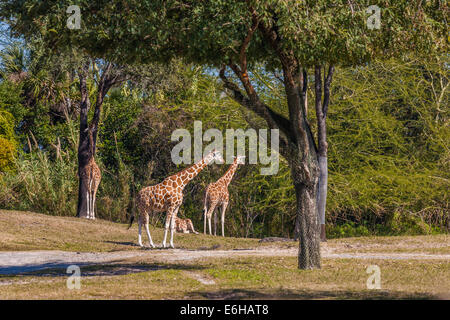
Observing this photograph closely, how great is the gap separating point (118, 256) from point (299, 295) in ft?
26.9

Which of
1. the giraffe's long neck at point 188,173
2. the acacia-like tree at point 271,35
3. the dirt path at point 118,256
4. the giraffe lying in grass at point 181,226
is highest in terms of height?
the acacia-like tree at point 271,35

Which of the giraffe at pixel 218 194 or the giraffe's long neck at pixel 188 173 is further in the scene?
the giraffe at pixel 218 194

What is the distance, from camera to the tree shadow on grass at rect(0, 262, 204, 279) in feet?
45.6

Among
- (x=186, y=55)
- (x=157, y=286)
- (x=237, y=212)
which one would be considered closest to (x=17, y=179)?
(x=237, y=212)

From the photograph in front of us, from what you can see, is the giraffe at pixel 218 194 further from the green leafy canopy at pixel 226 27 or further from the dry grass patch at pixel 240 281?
the green leafy canopy at pixel 226 27

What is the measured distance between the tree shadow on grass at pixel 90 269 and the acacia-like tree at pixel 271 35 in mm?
3130

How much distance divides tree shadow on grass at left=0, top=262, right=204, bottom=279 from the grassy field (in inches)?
0.8

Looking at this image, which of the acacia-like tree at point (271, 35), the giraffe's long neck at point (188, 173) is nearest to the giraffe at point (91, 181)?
the giraffe's long neck at point (188, 173)

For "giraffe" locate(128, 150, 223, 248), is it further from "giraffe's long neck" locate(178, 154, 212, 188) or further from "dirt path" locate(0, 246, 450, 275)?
"dirt path" locate(0, 246, 450, 275)

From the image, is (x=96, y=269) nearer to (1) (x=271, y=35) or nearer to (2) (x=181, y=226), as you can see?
(1) (x=271, y=35)

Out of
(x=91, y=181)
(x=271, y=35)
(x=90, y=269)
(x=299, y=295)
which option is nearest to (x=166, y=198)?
(x=90, y=269)

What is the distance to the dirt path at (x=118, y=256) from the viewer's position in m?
15.8

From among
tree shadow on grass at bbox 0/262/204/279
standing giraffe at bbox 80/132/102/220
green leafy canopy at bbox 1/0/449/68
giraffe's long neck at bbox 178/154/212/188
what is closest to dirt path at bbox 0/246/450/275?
tree shadow on grass at bbox 0/262/204/279

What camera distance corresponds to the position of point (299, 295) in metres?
10.0
